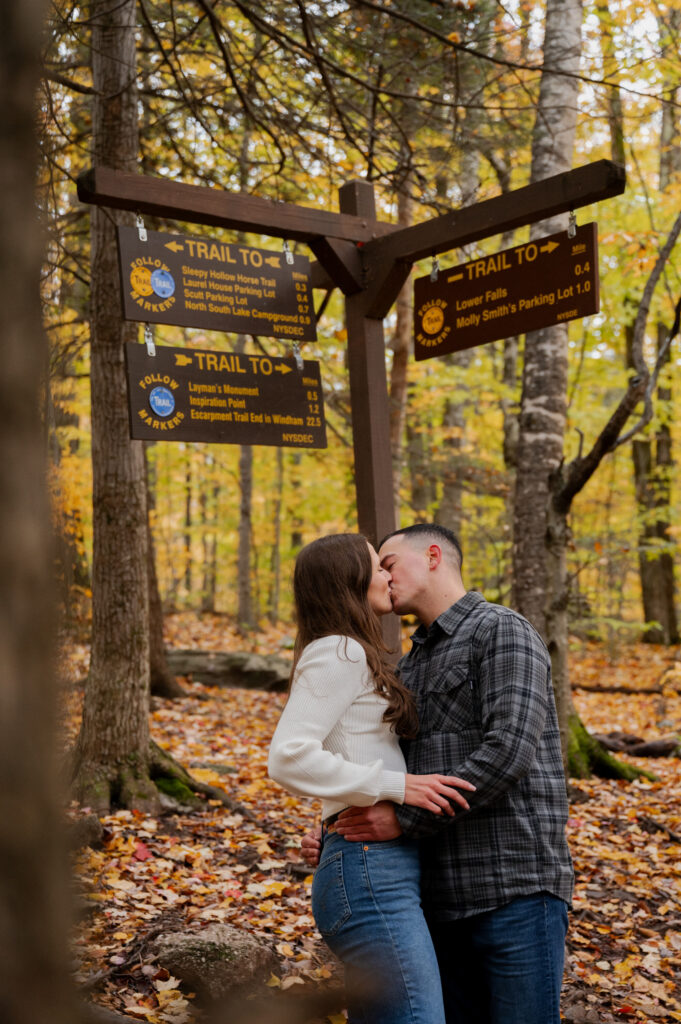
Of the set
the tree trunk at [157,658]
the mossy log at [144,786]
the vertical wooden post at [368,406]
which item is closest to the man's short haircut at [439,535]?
the vertical wooden post at [368,406]

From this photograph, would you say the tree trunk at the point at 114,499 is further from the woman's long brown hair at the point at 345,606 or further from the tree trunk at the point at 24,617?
the tree trunk at the point at 24,617

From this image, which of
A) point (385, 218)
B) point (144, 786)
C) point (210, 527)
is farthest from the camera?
point (210, 527)

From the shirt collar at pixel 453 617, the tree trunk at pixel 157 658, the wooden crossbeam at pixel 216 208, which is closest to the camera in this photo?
the shirt collar at pixel 453 617

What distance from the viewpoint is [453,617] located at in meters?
2.74

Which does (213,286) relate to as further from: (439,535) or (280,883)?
(280,883)

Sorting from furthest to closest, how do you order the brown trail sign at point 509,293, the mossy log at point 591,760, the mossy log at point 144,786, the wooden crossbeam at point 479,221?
the mossy log at point 591,760 → the mossy log at point 144,786 → the brown trail sign at point 509,293 → the wooden crossbeam at point 479,221

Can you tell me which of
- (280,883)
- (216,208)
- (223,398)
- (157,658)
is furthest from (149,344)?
(157,658)

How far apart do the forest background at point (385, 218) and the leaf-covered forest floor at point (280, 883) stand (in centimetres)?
80

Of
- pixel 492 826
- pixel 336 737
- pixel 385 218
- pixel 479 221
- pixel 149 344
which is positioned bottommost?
pixel 492 826

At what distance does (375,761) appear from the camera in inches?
95.4

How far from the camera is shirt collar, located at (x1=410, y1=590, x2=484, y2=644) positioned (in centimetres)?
272

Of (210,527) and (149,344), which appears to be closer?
(149,344)

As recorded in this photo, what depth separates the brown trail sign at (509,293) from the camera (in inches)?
160

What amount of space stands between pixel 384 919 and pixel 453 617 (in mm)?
898
